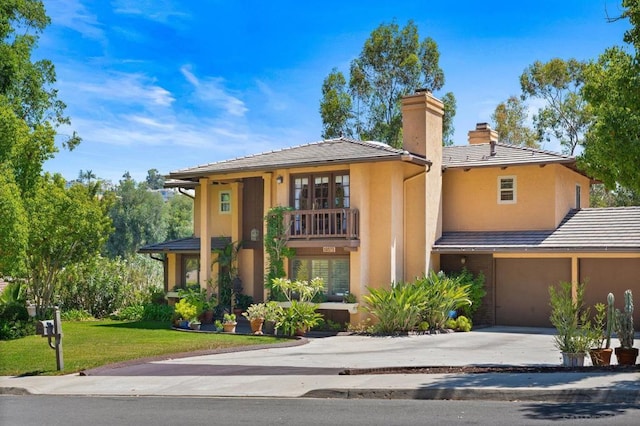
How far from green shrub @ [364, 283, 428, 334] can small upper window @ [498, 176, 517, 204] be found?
5669 millimetres

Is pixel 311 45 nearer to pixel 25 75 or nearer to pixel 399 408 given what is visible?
pixel 25 75

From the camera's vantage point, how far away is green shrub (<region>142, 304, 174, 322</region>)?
30.8 meters

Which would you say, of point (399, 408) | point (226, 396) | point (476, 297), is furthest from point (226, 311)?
point (399, 408)

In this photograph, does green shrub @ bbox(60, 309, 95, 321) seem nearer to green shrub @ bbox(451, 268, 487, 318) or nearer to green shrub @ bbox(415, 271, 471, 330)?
green shrub @ bbox(415, 271, 471, 330)

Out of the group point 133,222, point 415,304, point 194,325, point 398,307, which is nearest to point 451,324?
point 415,304

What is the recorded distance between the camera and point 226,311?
28.7 meters

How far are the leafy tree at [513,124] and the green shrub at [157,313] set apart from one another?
89.1 ft

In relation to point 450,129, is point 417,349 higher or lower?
lower

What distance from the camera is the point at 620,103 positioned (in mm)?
16156

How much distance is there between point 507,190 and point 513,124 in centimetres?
2273

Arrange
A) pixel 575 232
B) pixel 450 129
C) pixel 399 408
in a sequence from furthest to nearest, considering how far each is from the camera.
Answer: pixel 450 129 < pixel 575 232 < pixel 399 408

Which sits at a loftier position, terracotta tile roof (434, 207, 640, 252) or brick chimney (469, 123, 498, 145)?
brick chimney (469, 123, 498, 145)

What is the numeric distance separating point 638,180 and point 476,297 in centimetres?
1155

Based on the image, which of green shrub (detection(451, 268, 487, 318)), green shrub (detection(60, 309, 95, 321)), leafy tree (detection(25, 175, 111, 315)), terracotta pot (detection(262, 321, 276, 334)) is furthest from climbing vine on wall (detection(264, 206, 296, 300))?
green shrub (detection(60, 309, 95, 321))
